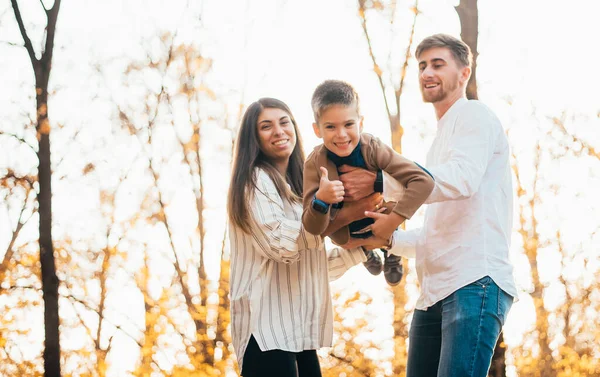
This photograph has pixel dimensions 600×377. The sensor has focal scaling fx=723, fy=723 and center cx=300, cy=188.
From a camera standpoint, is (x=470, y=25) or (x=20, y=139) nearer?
(x=470, y=25)

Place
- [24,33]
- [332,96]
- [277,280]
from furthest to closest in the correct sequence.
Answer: [24,33] → [277,280] → [332,96]

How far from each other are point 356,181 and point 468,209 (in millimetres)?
378

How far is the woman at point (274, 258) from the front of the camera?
8.20ft

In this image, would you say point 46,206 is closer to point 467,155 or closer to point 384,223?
point 384,223

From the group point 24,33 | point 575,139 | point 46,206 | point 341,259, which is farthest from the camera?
point 575,139

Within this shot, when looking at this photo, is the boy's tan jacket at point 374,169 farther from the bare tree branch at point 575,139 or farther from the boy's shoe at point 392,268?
the bare tree branch at point 575,139

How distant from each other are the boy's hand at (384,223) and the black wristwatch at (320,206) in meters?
0.15

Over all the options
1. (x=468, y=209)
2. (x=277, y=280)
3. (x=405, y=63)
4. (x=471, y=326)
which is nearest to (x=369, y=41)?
(x=405, y=63)

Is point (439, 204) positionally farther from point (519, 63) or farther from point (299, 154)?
point (519, 63)

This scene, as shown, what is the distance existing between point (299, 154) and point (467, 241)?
79 cm

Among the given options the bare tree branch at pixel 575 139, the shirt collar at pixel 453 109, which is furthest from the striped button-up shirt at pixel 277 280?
the bare tree branch at pixel 575 139

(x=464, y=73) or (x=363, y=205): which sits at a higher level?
(x=464, y=73)

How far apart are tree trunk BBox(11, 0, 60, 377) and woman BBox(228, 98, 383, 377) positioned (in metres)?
3.60

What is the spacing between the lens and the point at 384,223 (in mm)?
2322
